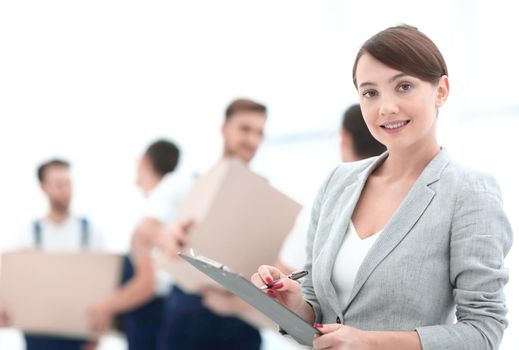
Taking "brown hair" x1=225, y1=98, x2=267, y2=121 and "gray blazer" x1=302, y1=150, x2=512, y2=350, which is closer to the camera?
"gray blazer" x1=302, y1=150, x2=512, y2=350

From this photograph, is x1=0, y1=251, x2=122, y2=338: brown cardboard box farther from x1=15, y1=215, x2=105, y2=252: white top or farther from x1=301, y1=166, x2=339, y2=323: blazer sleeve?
x1=301, y1=166, x2=339, y2=323: blazer sleeve

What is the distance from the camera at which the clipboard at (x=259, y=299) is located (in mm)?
896

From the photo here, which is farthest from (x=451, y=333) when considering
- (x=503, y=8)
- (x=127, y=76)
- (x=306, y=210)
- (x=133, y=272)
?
(x=127, y=76)

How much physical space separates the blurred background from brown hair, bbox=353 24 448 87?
1.39 m

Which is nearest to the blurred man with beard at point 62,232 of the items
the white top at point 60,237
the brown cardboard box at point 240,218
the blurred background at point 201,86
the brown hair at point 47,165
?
the white top at point 60,237

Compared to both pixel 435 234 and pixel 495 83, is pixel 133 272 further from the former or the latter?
pixel 435 234

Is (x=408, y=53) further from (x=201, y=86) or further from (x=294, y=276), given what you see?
(x=201, y=86)

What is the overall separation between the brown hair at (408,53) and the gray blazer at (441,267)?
12 centimetres

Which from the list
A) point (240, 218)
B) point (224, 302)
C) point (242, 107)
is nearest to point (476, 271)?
point (240, 218)

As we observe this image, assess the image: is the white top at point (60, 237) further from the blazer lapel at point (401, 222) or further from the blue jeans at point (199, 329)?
the blazer lapel at point (401, 222)

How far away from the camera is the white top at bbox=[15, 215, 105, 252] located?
11.9ft

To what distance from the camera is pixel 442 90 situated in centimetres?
98

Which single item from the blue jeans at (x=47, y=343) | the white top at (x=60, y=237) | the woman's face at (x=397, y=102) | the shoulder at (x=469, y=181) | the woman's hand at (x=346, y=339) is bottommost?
the blue jeans at (x=47, y=343)

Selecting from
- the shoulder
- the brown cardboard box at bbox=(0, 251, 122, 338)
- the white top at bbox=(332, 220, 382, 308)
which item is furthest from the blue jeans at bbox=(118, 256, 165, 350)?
the shoulder
